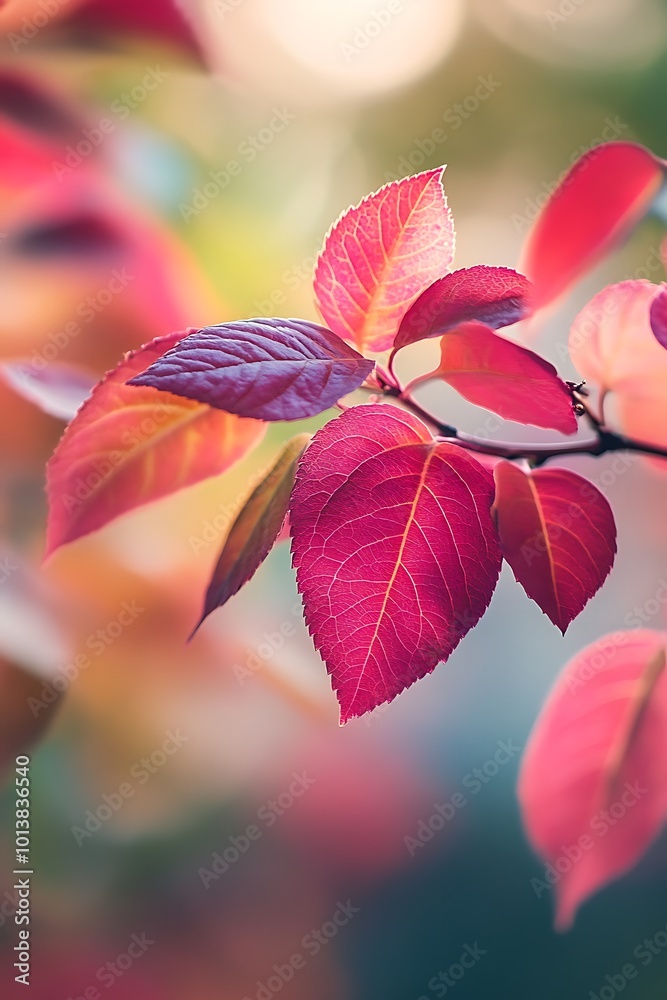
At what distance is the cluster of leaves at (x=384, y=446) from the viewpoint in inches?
13.3

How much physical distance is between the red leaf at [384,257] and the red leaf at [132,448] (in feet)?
0.34

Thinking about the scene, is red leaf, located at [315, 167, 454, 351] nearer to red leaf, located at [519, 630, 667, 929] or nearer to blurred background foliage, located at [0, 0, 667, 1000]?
blurred background foliage, located at [0, 0, 667, 1000]

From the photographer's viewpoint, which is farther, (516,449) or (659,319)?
(516,449)

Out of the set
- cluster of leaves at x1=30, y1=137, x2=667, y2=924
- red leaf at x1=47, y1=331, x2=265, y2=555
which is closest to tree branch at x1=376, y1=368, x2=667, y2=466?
cluster of leaves at x1=30, y1=137, x2=667, y2=924

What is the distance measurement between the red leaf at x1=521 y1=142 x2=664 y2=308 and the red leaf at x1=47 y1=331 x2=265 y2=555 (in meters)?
0.30

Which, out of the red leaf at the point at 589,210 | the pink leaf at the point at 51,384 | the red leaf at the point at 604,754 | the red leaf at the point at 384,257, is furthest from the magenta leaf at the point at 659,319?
the pink leaf at the point at 51,384

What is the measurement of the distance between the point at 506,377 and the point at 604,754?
39cm

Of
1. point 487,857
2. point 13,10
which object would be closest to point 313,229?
point 13,10

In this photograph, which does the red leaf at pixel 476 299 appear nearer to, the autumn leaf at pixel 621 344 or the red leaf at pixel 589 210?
the autumn leaf at pixel 621 344

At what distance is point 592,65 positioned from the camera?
2.11 ft

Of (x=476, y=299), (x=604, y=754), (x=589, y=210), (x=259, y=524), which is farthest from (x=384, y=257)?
(x=604, y=754)

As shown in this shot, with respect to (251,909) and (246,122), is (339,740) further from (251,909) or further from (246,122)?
(246,122)

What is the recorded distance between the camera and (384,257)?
0.41m

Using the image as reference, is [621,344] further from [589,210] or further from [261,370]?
[261,370]
